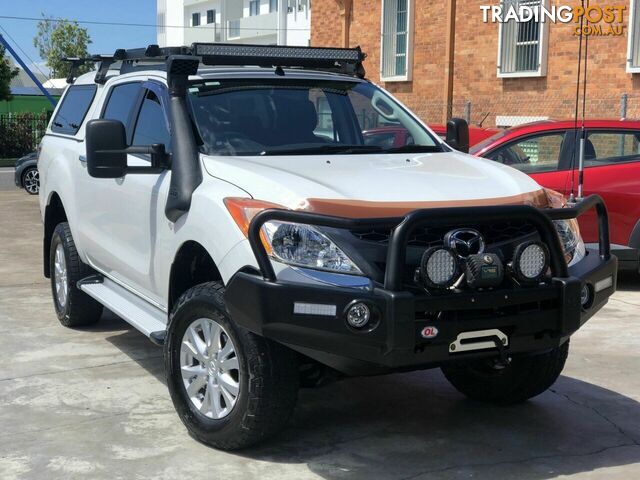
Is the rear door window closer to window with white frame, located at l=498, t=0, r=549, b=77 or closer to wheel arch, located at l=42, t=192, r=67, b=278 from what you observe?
wheel arch, located at l=42, t=192, r=67, b=278

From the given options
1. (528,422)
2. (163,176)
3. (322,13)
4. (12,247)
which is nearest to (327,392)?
(528,422)

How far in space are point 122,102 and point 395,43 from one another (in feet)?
60.8

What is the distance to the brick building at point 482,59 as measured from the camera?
Result: 18.0 m

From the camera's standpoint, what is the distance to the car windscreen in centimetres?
529

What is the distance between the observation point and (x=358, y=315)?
3982mm

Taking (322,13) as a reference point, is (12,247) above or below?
below

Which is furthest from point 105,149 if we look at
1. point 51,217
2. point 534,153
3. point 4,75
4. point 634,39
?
point 4,75

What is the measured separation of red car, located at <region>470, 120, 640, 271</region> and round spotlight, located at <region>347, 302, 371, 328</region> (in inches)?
213

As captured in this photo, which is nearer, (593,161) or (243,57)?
(243,57)

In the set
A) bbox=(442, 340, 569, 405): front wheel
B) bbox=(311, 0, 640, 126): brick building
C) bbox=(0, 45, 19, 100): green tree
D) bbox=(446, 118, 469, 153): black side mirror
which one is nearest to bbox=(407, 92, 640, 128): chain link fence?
bbox=(311, 0, 640, 126): brick building

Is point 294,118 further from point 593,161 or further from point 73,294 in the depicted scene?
point 593,161

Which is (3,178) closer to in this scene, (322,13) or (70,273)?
(322,13)

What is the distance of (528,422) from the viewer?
5.24 meters

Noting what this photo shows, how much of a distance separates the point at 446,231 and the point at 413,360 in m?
0.61
